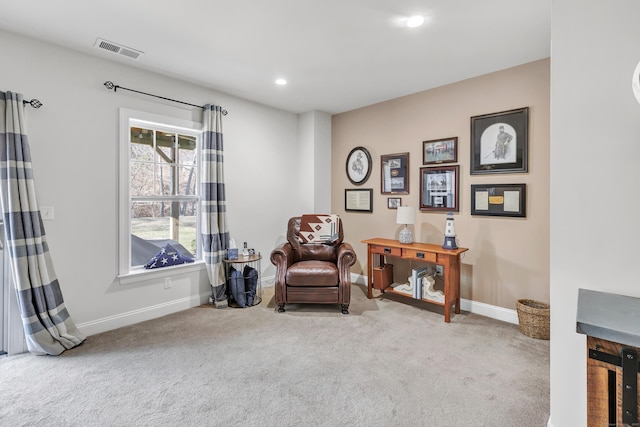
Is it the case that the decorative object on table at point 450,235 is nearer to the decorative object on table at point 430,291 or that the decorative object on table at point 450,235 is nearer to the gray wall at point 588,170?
the decorative object on table at point 430,291

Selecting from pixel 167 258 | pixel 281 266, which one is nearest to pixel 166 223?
pixel 167 258

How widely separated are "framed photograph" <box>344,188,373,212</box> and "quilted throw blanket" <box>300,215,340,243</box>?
62 centimetres

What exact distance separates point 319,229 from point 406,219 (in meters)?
1.11

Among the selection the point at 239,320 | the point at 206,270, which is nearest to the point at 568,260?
the point at 239,320

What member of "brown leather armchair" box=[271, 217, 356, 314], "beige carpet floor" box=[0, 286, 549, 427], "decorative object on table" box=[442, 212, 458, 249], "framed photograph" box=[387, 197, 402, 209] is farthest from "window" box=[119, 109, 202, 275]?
"decorative object on table" box=[442, 212, 458, 249]

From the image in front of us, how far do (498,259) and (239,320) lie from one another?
2.81 m

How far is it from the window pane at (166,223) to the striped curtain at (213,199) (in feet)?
0.69

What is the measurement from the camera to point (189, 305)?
354 cm

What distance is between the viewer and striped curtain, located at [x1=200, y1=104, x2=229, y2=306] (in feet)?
11.6

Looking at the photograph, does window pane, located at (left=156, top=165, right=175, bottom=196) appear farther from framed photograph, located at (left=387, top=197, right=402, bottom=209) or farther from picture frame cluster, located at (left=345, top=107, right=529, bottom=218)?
framed photograph, located at (left=387, top=197, right=402, bottom=209)

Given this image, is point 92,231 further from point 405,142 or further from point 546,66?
point 546,66

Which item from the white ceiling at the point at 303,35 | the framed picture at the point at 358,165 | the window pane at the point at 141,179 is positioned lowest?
the window pane at the point at 141,179

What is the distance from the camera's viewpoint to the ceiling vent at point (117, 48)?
2.60 metres

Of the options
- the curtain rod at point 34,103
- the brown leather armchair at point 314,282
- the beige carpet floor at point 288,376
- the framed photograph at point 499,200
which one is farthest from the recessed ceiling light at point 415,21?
the curtain rod at point 34,103
